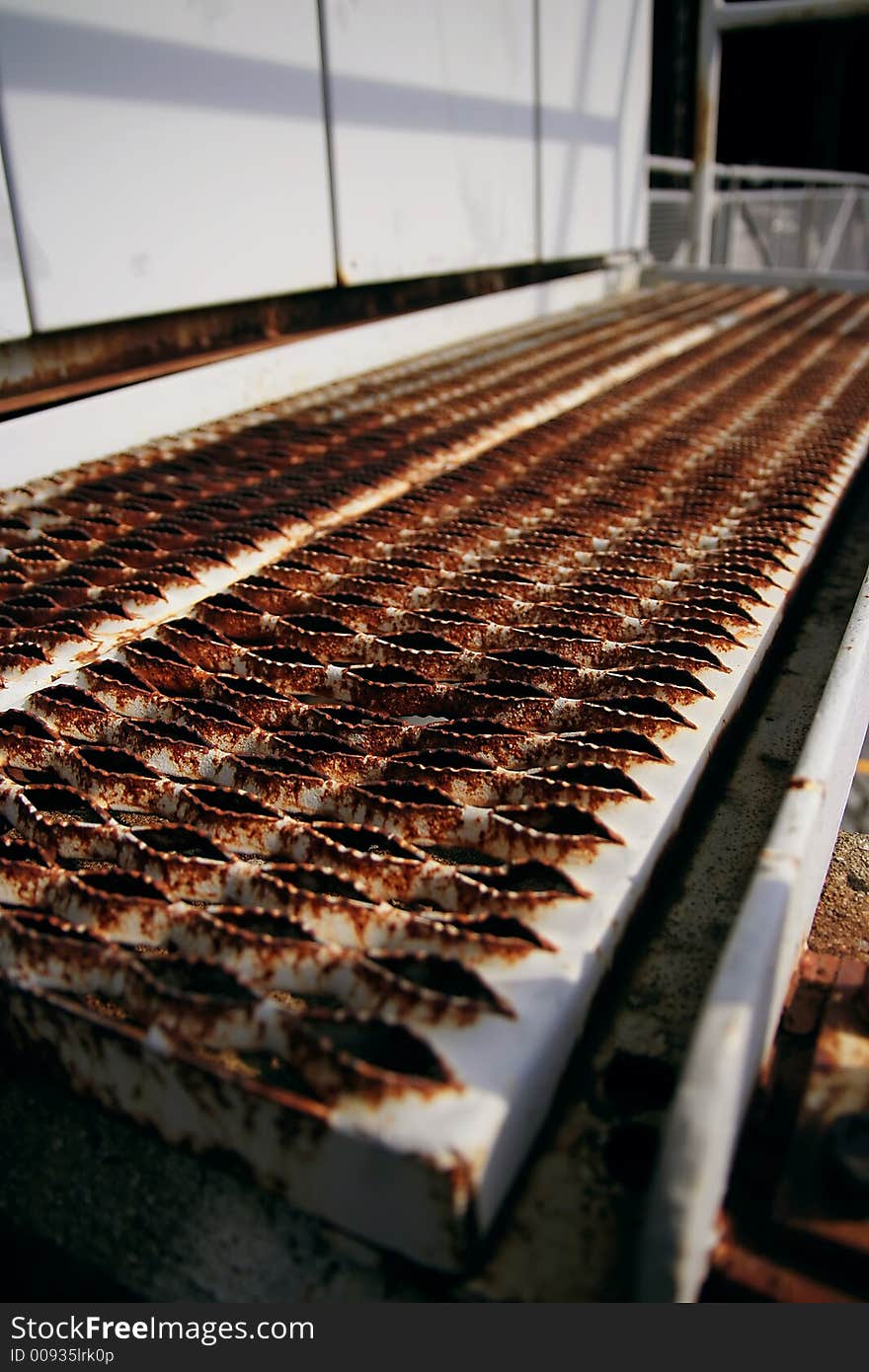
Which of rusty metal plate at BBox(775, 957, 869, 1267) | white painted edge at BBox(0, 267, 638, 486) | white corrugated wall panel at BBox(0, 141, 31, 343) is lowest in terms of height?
rusty metal plate at BBox(775, 957, 869, 1267)

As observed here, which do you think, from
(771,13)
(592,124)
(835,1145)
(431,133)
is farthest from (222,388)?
(771,13)

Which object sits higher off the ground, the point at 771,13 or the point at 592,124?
the point at 771,13

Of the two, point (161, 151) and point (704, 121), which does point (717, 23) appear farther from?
point (161, 151)

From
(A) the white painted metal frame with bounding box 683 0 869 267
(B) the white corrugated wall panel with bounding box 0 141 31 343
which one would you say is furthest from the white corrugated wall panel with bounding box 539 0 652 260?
(B) the white corrugated wall panel with bounding box 0 141 31 343

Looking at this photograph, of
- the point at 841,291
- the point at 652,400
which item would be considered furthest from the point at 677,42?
the point at 652,400

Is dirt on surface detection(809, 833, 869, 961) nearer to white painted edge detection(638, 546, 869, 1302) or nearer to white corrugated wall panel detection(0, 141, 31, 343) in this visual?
white painted edge detection(638, 546, 869, 1302)
